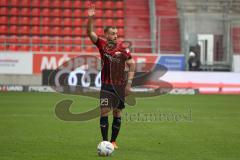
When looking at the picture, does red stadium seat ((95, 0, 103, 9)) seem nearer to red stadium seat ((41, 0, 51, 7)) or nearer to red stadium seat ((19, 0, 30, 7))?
red stadium seat ((41, 0, 51, 7))

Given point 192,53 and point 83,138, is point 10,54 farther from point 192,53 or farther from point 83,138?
point 83,138

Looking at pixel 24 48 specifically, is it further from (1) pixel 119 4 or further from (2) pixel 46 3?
(1) pixel 119 4

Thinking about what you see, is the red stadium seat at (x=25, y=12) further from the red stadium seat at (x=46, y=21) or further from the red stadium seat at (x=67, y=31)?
the red stadium seat at (x=67, y=31)

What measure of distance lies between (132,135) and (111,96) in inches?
116

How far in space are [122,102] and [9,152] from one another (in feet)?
7.20

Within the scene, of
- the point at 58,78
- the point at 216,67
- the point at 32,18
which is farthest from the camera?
the point at 32,18

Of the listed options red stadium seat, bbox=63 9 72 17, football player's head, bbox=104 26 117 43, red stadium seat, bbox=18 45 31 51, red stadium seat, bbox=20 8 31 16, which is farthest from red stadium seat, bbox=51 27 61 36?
football player's head, bbox=104 26 117 43

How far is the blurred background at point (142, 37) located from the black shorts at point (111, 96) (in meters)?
19.9

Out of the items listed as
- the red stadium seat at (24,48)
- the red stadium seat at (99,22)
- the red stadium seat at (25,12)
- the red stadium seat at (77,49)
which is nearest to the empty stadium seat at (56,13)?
the red stadium seat at (25,12)

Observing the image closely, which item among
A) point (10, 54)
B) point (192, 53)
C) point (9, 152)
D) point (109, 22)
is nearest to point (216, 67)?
point (192, 53)

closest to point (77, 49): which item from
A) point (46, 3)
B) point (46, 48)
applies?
point (46, 48)

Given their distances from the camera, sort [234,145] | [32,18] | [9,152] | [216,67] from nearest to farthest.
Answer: [9,152] → [234,145] → [216,67] → [32,18]

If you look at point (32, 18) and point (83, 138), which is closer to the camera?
point (83, 138)

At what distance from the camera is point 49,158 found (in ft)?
33.7
